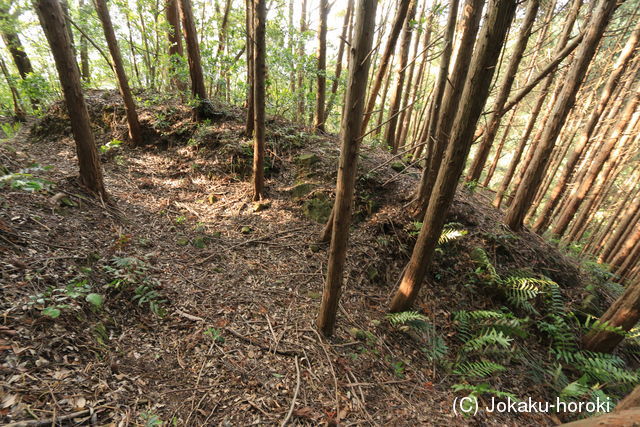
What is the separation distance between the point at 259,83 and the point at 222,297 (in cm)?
420

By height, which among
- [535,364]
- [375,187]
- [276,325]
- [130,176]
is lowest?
[535,364]

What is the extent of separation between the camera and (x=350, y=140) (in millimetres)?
2719

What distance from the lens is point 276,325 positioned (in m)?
3.73

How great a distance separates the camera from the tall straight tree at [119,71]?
6250mm

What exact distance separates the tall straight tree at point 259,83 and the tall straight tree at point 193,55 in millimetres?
3479

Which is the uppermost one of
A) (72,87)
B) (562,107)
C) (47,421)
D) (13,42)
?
(13,42)

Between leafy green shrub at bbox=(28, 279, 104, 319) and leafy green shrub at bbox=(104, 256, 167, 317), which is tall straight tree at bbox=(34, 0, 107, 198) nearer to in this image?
leafy green shrub at bbox=(104, 256, 167, 317)

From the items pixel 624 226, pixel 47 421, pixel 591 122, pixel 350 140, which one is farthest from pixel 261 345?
pixel 624 226

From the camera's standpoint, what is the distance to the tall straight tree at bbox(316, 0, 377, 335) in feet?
7.94

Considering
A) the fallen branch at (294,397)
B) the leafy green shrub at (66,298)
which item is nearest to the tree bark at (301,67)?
the leafy green shrub at (66,298)

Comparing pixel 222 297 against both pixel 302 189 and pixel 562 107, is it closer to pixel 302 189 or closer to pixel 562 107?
pixel 302 189

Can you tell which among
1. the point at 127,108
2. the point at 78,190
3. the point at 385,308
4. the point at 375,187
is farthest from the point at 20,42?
the point at 385,308

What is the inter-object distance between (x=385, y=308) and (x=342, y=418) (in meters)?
2.07

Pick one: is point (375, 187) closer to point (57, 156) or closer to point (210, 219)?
point (210, 219)
